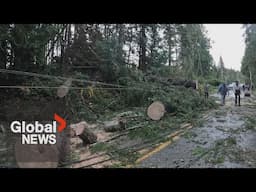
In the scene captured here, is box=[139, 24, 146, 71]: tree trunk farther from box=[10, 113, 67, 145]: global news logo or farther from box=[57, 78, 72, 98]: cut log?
box=[10, 113, 67, 145]: global news logo

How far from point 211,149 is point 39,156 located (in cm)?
228

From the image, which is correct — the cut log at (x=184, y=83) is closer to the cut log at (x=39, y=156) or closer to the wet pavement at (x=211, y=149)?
the wet pavement at (x=211, y=149)

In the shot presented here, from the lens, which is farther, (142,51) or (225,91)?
(225,91)

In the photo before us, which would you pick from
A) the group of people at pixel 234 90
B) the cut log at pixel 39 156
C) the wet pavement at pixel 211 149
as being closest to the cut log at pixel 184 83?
the group of people at pixel 234 90

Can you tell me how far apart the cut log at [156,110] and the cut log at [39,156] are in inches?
101

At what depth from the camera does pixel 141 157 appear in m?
2.76

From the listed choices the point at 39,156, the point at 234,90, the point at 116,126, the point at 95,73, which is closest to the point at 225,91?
the point at 234,90

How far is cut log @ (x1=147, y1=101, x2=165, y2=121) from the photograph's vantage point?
4712 millimetres

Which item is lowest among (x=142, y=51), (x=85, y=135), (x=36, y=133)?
(x=85, y=135)

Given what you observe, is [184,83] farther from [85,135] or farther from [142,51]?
[85,135]

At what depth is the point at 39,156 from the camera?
2.45 m

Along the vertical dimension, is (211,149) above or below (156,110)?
below

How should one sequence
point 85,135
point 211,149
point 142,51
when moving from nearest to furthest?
1. point 211,149
2. point 85,135
3. point 142,51

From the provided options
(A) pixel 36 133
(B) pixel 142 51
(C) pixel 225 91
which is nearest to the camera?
(A) pixel 36 133
